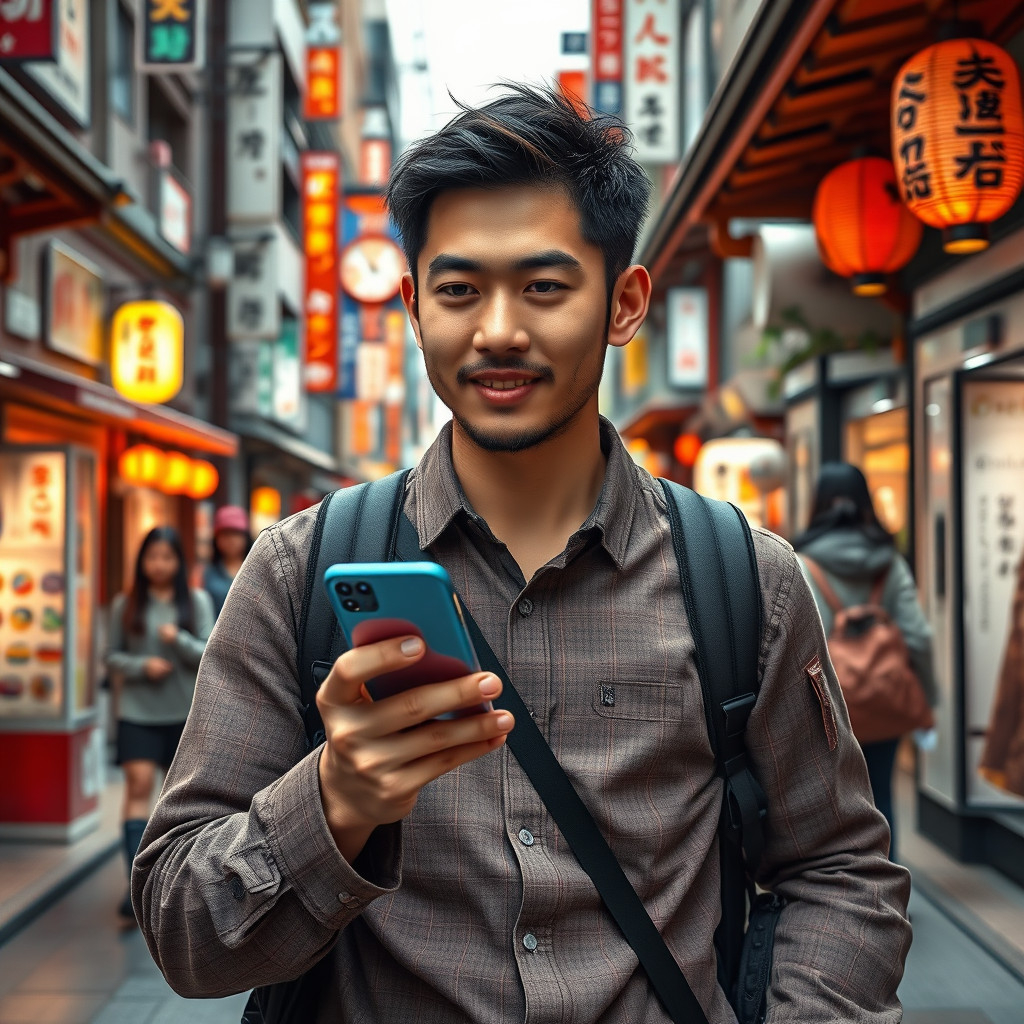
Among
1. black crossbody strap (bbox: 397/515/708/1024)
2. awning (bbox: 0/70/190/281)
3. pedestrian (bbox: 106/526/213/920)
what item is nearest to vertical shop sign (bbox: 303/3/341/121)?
awning (bbox: 0/70/190/281)

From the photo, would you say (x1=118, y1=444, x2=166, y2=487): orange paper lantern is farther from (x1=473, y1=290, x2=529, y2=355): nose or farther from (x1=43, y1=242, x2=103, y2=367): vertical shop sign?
(x1=473, y1=290, x2=529, y2=355): nose

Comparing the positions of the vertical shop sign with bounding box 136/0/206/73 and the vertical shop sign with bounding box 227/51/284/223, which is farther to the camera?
the vertical shop sign with bounding box 227/51/284/223

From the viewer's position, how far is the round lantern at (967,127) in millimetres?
5180

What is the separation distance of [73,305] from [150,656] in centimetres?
656

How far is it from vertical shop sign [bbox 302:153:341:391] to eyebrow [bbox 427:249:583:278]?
17.2 m

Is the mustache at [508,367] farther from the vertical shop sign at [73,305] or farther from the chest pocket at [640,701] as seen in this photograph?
the vertical shop sign at [73,305]

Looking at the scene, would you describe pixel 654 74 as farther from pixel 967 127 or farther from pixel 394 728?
pixel 394 728

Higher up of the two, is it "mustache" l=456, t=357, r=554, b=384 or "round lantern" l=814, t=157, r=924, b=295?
"round lantern" l=814, t=157, r=924, b=295

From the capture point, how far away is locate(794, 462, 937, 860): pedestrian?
224 inches

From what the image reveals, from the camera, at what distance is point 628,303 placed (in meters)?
1.90

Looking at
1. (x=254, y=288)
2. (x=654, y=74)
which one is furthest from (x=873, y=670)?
(x=254, y=288)

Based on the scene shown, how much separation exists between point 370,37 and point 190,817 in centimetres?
4470

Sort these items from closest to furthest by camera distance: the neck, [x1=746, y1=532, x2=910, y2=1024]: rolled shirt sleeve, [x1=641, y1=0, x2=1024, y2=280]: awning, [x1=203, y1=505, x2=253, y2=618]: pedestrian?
[x1=746, y1=532, x2=910, y2=1024]: rolled shirt sleeve, the neck, [x1=641, y1=0, x2=1024, y2=280]: awning, [x1=203, y1=505, x2=253, y2=618]: pedestrian

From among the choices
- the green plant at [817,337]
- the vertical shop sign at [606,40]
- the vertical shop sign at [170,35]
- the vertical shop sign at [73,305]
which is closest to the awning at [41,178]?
the vertical shop sign at [73,305]
